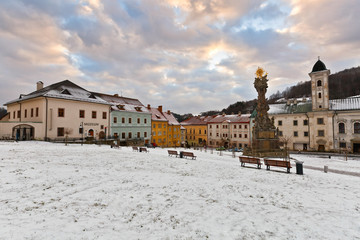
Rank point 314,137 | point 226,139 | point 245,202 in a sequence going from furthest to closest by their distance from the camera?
point 226,139 < point 314,137 < point 245,202

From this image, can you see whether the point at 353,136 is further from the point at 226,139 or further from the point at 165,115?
the point at 165,115

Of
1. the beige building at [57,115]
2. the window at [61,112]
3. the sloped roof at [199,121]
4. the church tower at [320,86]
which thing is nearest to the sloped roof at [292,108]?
the church tower at [320,86]

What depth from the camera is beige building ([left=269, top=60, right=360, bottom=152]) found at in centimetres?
3644

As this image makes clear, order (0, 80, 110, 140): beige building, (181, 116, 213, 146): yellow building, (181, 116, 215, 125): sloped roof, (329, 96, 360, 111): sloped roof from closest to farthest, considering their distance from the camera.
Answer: (0, 80, 110, 140): beige building < (329, 96, 360, 111): sloped roof < (181, 116, 213, 146): yellow building < (181, 116, 215, 125): sloped roof

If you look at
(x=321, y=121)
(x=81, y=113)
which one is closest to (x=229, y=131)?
(x=321, y=121)

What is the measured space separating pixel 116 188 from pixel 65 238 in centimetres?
341

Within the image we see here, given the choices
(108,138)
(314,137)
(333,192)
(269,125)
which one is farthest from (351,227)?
(314,137)

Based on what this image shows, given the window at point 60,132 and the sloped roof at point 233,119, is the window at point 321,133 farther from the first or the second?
the window at point 60,132

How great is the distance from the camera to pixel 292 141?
4303cm

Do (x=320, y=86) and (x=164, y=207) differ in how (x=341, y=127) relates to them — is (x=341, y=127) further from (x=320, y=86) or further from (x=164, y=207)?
(x=164, y=207)

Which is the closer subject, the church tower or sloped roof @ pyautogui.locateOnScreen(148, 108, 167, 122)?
the church tower

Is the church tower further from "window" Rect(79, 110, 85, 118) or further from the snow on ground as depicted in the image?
"window" Rect(79, 110, 85, 118)

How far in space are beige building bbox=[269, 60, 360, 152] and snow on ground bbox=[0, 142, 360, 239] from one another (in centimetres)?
3007

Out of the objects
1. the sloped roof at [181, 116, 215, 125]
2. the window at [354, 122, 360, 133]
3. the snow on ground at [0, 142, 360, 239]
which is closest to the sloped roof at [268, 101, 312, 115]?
the window at [354, 122, 360, 133]
